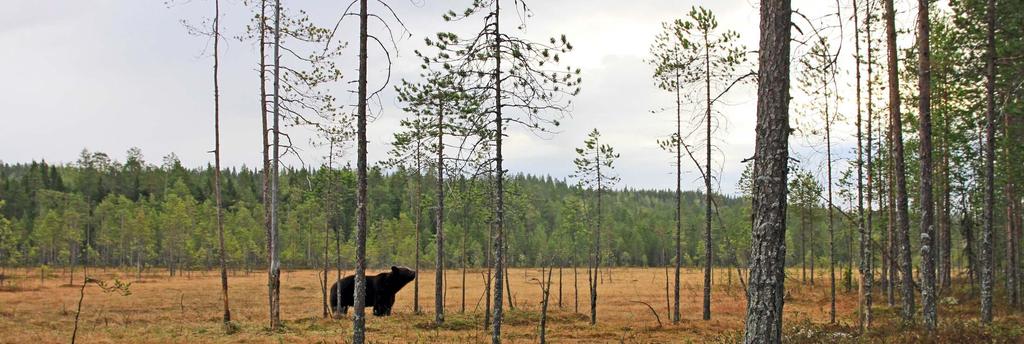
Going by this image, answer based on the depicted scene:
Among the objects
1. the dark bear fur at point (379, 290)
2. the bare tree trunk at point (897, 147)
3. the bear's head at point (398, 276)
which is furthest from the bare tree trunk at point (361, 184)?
the bear's head at point (398, 276)

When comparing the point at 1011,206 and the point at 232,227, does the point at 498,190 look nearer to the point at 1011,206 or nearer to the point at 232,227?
the point at 1011,206

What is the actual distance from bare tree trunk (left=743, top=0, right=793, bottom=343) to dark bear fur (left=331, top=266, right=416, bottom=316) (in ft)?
79.4

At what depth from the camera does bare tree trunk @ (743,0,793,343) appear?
21.4 ft

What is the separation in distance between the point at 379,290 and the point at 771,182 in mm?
24932

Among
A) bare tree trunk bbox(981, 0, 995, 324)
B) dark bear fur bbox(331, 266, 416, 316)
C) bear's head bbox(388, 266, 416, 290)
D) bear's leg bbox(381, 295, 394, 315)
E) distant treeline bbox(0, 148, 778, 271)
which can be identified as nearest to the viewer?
bare tree trunk bbox(981, 0, 995, 324)

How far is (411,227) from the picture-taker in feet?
276

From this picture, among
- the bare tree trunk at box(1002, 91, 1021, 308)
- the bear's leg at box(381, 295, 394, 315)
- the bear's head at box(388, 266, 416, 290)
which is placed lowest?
the bear's leg at box(381, 295, 394, 315)

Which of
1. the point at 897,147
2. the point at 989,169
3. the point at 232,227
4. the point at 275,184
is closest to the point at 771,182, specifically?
the point at 897,147

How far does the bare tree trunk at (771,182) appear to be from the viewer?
6.51 m

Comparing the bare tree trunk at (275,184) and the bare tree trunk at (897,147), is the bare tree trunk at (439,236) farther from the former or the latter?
the bare tree trunk at (897,147)

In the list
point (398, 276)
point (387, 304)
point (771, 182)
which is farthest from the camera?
point (398, 276)

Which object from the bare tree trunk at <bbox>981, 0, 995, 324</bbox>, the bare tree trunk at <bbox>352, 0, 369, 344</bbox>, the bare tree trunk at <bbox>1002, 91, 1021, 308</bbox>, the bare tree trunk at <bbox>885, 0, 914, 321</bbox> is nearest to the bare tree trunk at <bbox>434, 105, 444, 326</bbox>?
the bare tree trunk at <bbox>352, 0, 369, 344</bbox>

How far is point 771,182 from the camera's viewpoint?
6531 millimetres

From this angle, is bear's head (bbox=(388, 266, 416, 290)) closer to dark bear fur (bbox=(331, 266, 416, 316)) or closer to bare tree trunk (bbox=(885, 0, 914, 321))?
dark bear fur (bbox=(331, 266, 416, 316))
